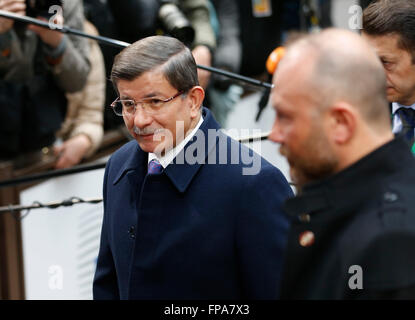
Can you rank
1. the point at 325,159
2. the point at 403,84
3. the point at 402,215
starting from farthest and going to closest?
the point at 403,84 < the point at 325,159 < the point at 402,215

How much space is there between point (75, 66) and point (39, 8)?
1.48 feet

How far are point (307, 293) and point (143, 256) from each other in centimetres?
70

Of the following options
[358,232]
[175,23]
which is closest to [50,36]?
[175,23]

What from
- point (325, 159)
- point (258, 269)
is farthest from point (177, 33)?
point (325, 159)

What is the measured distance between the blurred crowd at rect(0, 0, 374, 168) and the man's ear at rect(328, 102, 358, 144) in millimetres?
2115

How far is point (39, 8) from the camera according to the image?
3.50 m

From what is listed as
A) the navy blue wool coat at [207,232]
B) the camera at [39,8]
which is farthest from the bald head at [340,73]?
the camera at [39,8]

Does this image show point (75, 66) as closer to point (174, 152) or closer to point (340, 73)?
point (174, 152)

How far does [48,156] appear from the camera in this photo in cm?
408

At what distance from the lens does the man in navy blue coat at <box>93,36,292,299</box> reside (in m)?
2.02

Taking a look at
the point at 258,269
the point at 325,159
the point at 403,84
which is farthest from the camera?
the point at 403,84

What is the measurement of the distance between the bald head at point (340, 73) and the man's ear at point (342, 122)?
0.05ft

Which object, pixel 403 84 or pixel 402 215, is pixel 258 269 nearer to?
pixel 402 215

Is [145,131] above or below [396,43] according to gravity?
below
